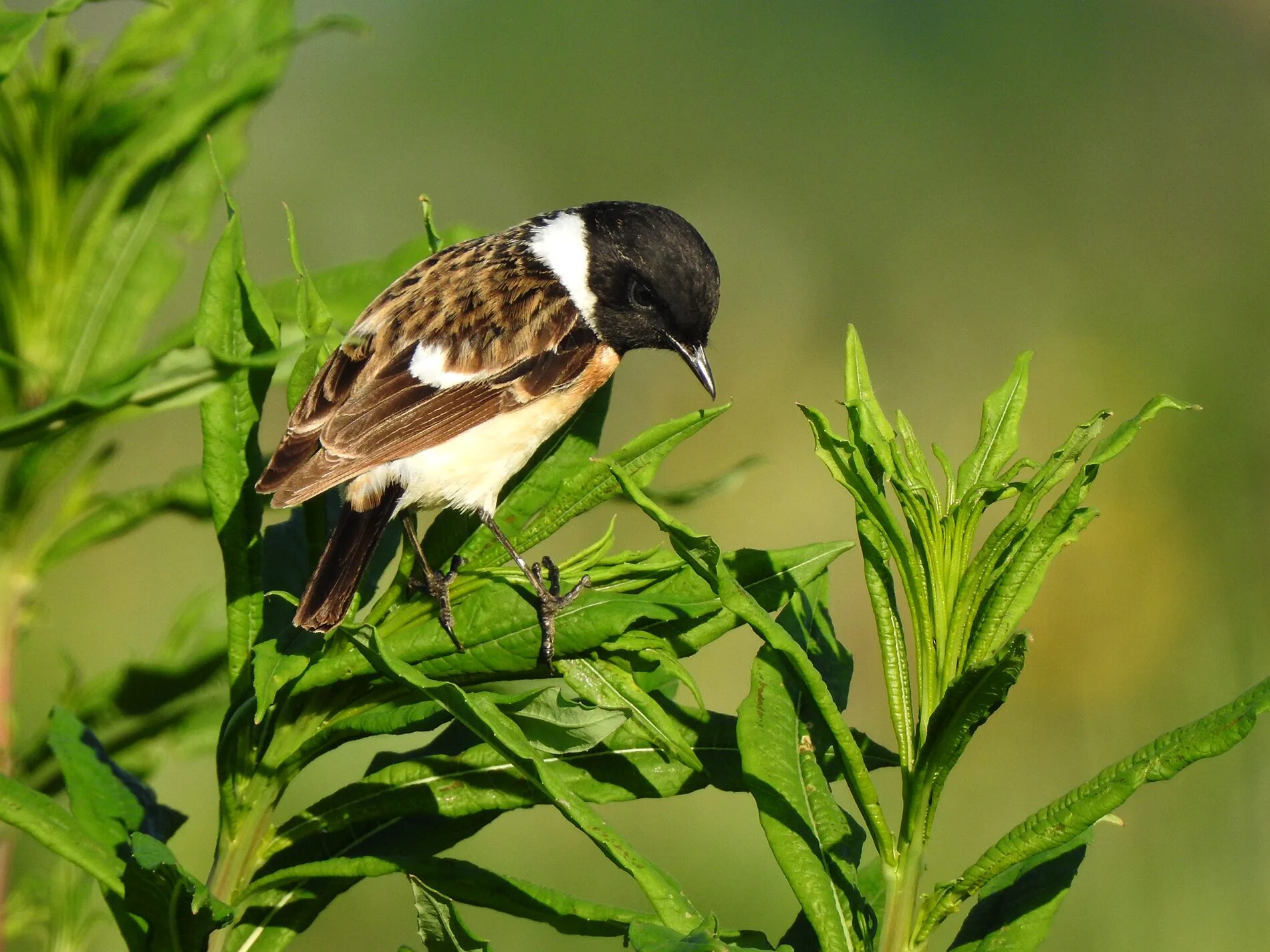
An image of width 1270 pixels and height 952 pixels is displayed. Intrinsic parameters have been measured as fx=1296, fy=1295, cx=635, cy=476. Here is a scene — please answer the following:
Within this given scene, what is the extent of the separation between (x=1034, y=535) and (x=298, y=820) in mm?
1054

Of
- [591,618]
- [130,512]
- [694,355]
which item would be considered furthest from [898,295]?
[591,618]

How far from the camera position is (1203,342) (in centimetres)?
520

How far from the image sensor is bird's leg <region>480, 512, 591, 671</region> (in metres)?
1.56

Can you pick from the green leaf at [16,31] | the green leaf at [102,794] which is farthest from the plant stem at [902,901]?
the green leaf at [16,31]

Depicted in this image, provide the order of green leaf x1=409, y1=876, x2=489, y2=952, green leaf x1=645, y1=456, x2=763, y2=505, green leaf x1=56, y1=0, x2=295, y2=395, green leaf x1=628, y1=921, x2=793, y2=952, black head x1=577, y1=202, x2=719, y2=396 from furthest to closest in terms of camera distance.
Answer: black head x1=577, y1=202, x2=719, y2=396, green leaf x1=56, y1=0, x2=295, y2=395, green leaf x1=645, y1=456, x2=763, y2=505, green leaf x1=409, y1=876, x2=489, y2=952, green leaf x1=628, y1=921, x2=793, y2=952

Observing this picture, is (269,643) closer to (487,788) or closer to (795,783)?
(487,788)

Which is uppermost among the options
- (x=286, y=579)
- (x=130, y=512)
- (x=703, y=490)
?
(x=130, y=512)

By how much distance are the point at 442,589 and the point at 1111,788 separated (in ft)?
2.84

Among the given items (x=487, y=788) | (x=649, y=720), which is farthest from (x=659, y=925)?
(x=487, y=788)

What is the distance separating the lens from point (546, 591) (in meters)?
1.77

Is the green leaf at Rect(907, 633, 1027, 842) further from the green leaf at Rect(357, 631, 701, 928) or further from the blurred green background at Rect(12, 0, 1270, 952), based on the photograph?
the blurred green background at Rect(12, 0, 1270, 952)

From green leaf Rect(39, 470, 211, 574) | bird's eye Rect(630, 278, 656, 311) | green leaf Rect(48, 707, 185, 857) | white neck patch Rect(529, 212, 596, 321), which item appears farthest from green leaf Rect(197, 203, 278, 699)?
bird's eye Rect(630, 278, 656, 311)

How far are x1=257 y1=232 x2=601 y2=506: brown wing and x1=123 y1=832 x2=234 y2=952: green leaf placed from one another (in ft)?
3.77

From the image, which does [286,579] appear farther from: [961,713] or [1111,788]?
[1111,788]
